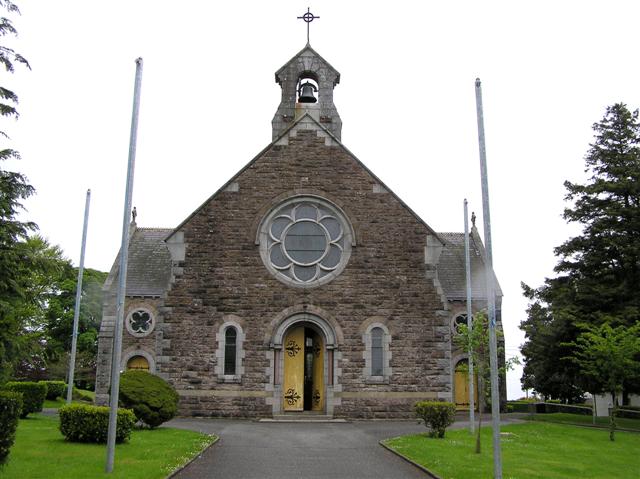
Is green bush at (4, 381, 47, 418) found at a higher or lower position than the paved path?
higher

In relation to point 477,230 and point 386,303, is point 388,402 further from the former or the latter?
point 477,230

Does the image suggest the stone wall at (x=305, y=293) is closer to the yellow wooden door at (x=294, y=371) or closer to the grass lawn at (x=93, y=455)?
the yellow wooden door at (x=294, y=371)

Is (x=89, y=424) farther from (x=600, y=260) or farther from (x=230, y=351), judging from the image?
(x=600, y=260)

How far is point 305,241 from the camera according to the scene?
87.5 ft

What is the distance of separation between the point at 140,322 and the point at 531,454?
2133 centimetres

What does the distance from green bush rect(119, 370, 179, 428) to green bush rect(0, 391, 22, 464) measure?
674cm

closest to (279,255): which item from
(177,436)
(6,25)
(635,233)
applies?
(177,436)

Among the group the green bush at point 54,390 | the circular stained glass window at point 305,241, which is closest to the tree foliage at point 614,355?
the circular stained glass window at point 305,241

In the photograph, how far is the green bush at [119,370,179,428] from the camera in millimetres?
19062

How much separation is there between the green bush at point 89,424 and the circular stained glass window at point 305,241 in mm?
10817

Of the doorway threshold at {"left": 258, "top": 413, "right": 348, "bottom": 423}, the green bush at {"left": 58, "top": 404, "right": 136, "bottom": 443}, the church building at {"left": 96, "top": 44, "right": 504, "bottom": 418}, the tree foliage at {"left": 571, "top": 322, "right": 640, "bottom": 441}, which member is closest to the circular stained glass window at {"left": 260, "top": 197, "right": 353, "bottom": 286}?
the church building at {"left": 96, "top": 44, "right": 504, "bottom": 418}

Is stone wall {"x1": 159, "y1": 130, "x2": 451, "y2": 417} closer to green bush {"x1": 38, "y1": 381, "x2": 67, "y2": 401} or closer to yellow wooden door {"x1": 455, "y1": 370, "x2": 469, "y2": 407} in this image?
yellow wooden door {"x1": 455, "y1": 370, "x2": 469, "y2": 407}

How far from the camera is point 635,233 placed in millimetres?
28922

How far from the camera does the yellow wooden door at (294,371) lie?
1008 inches
